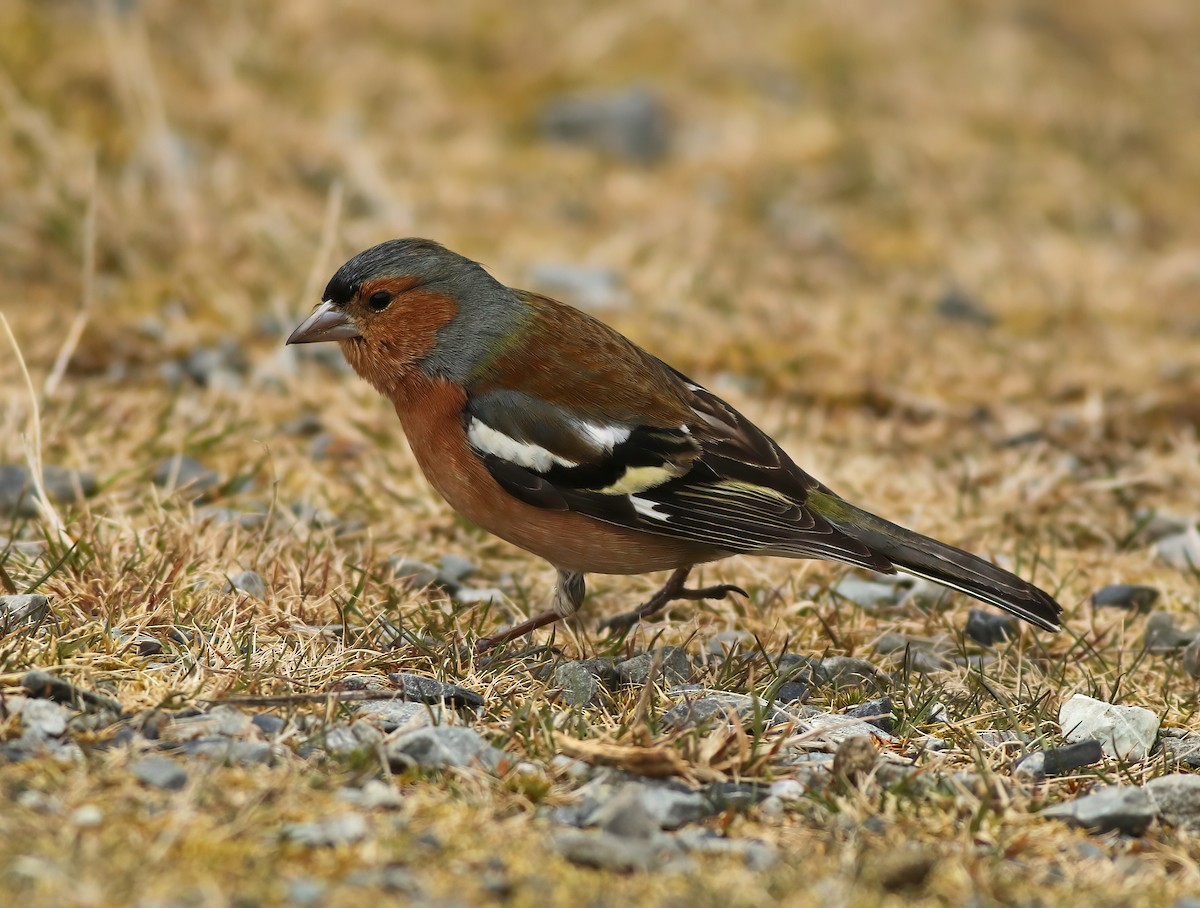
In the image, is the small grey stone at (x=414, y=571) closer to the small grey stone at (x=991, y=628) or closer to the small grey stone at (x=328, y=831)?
the small grey stone at (x=991, y=628)

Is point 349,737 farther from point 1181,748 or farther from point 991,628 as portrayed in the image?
point 991,628

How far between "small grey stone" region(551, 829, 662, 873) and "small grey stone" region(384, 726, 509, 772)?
39 centimetres

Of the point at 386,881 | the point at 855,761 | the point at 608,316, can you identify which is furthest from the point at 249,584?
the point at 608,316

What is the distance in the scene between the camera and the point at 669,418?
4680 millimetres

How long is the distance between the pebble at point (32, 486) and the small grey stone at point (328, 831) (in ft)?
8.45

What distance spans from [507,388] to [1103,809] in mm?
2216

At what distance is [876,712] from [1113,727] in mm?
596

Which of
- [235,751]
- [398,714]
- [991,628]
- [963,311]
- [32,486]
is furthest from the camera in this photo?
[963,311]

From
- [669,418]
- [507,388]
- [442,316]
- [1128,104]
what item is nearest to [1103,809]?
[669,418]

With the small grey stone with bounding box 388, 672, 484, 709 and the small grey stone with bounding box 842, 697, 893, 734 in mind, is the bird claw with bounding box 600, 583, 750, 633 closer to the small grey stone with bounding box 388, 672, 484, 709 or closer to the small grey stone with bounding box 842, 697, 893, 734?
the small grey stone with bounding box 842, 697, 893, 734

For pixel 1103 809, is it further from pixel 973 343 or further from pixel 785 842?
pixel 973 343

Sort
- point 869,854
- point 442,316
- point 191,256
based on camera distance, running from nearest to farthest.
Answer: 1. point 869,854
2. point 442,316
3. point 191,256

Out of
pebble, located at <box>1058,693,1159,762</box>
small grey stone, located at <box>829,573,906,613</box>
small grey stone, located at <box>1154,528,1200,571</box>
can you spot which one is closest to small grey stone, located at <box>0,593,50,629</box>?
small grey stone, located at <box>829,573,906,613</box>

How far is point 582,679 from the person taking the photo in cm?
386
